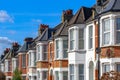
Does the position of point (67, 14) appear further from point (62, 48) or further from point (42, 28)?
point (62, 48)

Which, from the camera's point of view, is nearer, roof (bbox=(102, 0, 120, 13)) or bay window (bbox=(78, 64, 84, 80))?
roof (bbox=(102, 0, 120, 13))

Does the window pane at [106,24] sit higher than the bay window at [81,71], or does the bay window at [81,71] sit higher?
the window pane at [106,24]

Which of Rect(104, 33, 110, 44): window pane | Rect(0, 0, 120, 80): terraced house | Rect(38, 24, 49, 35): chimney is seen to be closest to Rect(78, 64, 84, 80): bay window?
Rect(0, 0, 120, 80): terraced house

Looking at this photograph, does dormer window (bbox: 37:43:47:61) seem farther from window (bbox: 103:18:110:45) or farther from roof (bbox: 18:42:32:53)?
window (bbox: 103:18:110:45)

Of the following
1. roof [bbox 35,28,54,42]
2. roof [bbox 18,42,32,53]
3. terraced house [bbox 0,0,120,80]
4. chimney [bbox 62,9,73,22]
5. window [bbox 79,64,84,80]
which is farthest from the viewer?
roof [bbox 18,42,32,53]

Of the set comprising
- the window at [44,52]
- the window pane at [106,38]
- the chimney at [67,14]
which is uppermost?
the chimney at [67,14]

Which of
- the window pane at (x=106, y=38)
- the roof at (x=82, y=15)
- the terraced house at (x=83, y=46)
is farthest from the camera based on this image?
the roof at (x=82, y=15)

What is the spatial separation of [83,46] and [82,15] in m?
3.27

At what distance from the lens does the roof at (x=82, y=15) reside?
38.5 m

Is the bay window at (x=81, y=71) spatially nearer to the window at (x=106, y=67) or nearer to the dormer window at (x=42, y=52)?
the window at (x=106, y=67)

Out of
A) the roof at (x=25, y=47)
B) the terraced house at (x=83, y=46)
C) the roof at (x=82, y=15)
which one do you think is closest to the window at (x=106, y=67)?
the terraced house at (x=83, y=46)

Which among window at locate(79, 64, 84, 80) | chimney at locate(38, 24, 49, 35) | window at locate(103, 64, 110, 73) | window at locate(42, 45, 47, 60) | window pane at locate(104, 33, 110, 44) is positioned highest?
chimney at locate(38, 24, 49, 35)

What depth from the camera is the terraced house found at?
1206 inches

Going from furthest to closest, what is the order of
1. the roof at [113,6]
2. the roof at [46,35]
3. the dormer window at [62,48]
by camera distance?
the roof at [46,35] < the dormer window at [62,48] < the roof at [113,6]
